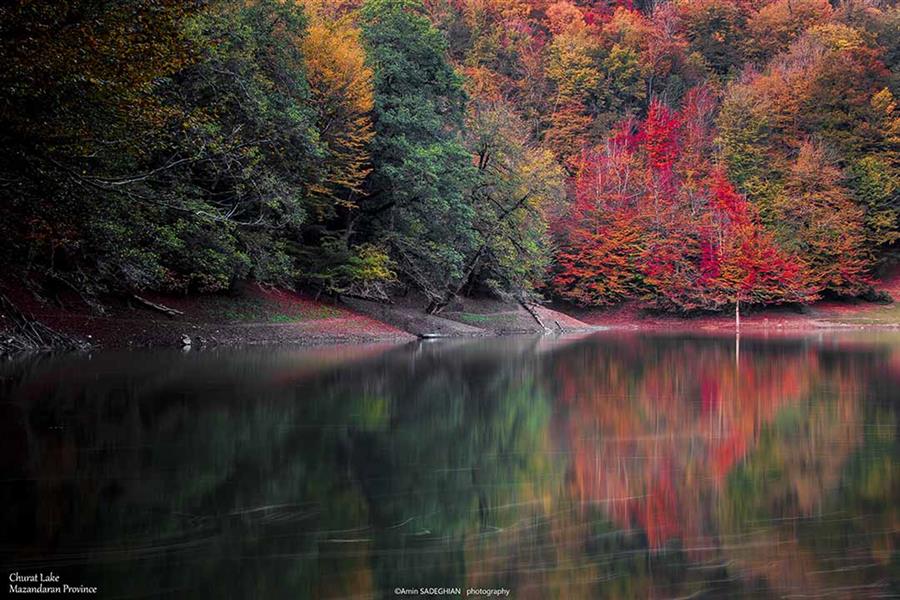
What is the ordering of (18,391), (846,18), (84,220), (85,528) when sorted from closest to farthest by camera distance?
(85,528)
(18,391)
(84,220)
(846,18)

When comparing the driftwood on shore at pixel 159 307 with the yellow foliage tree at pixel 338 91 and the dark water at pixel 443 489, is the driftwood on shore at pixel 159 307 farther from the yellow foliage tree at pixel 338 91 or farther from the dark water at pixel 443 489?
the dark water at pixel 443 489

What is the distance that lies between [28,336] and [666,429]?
1730 cm

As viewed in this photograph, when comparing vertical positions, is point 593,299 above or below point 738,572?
above

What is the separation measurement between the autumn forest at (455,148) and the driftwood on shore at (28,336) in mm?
1356

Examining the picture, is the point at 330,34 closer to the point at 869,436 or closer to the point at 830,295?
the point at 869,436

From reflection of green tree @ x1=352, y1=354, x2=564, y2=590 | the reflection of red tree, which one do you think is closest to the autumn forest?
reflection of green tree @ x1=352, y1=354, x2=564, y2=590

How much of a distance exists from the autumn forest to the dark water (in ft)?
15.7

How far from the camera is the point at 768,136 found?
65.4 meters

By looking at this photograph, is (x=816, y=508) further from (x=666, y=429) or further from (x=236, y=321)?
(x=236, y=321)

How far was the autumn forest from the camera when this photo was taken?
14766mm

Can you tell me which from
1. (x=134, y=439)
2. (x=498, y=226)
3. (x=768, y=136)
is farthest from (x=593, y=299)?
(x=134, y=439)

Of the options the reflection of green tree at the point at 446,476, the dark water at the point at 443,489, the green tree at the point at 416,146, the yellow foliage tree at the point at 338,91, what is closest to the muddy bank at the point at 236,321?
the green tree at the point at 416,146

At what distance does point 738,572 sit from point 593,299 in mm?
50744

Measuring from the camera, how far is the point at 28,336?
22.3 metres
